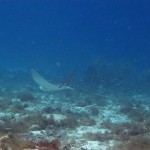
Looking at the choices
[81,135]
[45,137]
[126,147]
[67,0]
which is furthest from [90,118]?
[67,0]

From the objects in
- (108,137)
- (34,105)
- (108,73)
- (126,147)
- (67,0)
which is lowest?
(126,147)

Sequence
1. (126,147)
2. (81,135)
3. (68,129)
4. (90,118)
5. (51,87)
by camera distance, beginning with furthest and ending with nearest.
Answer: (51,87)
(90,118)
(68,129)
(81,135)
(126,147)

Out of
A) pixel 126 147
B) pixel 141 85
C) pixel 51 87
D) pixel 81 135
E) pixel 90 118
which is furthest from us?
pixel 141 85

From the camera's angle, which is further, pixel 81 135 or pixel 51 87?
pixel 51 87

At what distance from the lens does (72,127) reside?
12.1 m

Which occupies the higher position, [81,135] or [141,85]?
[141,85]

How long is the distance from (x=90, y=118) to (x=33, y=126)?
10.2 ft

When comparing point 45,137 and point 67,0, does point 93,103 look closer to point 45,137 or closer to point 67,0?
point 45,137

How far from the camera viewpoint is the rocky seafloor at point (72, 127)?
333 inches

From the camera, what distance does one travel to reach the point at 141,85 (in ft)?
96.3

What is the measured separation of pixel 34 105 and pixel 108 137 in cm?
620

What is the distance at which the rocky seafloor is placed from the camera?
847 cm

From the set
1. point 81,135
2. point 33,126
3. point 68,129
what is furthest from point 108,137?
point 33,126

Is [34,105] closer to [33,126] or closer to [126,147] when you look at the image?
[33,126]
